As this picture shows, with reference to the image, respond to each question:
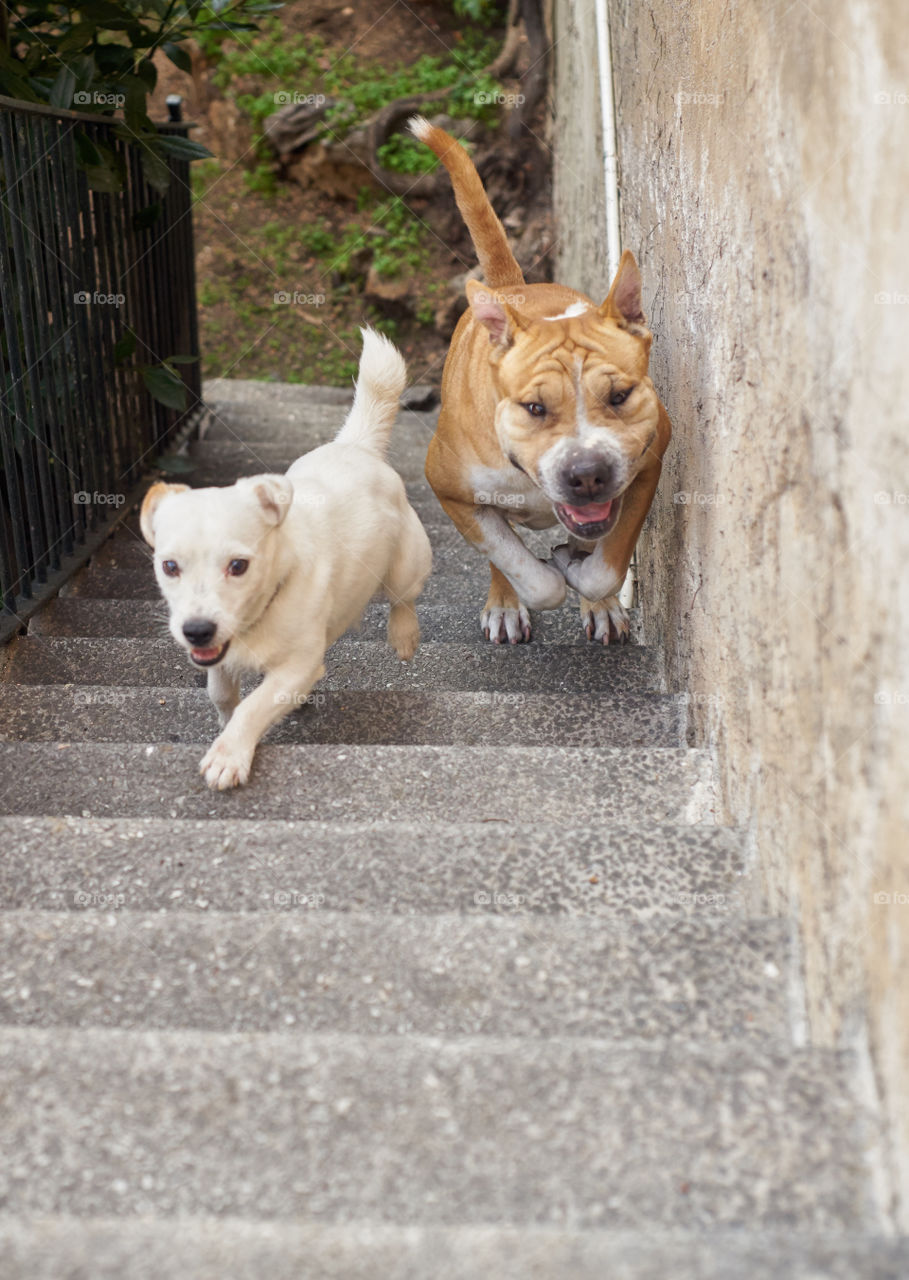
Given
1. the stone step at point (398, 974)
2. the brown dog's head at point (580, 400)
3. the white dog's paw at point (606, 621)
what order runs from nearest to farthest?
the stone step at point (398, 974)
the brown dog's head at point (580, 400)
the white dog's paw at point (606, 621)

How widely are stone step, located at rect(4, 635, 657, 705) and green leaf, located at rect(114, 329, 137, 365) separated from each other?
5.21 feet

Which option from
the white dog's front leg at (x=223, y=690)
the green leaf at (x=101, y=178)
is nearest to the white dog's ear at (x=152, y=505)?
the white dog's front leg at (x=223, y=690)

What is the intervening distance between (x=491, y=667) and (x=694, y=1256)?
2.63m

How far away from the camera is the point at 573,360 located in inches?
122

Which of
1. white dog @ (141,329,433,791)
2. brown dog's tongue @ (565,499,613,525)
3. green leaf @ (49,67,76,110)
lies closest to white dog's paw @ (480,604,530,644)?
white dog @ (141,329,433,791)

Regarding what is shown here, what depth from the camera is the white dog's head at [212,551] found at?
8.20 ft

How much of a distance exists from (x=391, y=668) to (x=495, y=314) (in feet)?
3.72

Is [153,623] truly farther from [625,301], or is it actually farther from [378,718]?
[625,301]

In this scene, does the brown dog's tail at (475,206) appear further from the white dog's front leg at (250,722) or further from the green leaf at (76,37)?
the white dog's front leg at (250,722)

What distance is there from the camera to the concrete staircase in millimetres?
1243

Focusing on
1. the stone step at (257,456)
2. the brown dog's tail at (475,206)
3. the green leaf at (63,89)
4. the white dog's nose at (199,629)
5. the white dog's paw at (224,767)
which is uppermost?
the green leaf at (63,89)

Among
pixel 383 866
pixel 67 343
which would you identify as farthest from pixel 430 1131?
pixel 67 343

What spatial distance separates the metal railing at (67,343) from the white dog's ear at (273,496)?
1158mm

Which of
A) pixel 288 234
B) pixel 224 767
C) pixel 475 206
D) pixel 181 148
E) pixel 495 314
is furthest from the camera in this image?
pixel 288 234
